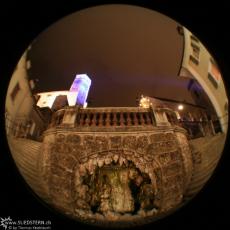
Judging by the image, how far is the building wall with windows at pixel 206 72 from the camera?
249 centimetres

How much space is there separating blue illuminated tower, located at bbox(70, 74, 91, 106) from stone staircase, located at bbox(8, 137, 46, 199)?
1.00 metres

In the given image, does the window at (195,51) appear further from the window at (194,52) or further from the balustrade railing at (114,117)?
the balustrade railing at (114,117)

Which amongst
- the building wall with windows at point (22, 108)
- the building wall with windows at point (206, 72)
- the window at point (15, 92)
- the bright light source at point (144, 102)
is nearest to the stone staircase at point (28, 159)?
the building wall with windows at point (22, 108)

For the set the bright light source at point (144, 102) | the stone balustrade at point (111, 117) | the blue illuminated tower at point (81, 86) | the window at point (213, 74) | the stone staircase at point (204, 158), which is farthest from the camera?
the stone balustrade at point (111, 117)

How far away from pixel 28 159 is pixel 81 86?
1.33m

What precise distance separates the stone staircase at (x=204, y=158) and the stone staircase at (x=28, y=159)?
2.06m

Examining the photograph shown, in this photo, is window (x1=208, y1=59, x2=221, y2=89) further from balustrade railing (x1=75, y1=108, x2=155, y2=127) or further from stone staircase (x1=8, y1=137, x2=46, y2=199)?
stone staircase (x1=8, y1=137, x2=46, y2=199)

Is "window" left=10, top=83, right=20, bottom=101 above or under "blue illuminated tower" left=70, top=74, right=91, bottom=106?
under

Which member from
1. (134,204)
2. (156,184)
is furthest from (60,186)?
(156,184)

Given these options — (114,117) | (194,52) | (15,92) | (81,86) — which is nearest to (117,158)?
(114,117)

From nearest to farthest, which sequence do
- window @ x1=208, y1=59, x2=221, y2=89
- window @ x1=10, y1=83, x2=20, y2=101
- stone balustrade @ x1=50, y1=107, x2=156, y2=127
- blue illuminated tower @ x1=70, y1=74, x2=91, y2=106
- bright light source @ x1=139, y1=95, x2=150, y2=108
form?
window @ x1=208, y1=59, x2=221, y2=89
window @ x1=10, y1=83, x2=20, y2=101
blue illuminated tower @ x1=70, y1=74, x2=91, y2=106
bright light source @ x1=139, y1=95, x2=150, y2=108
stone balustrade @ x1=50, y1=107, x2=156, y2=127

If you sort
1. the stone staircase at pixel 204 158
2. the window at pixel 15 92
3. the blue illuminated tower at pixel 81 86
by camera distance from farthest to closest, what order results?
1. the blue illuminated tower at pixel 81 86
2. the window at pixel 15 92
3. the stone staircase at pixel 204 158

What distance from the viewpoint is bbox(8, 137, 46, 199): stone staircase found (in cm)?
263

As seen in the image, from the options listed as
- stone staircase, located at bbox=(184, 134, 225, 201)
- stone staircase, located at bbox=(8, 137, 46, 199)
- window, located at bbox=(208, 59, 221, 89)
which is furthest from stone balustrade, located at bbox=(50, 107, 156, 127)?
window, located at bbox=(208, 59, 221, 89)
